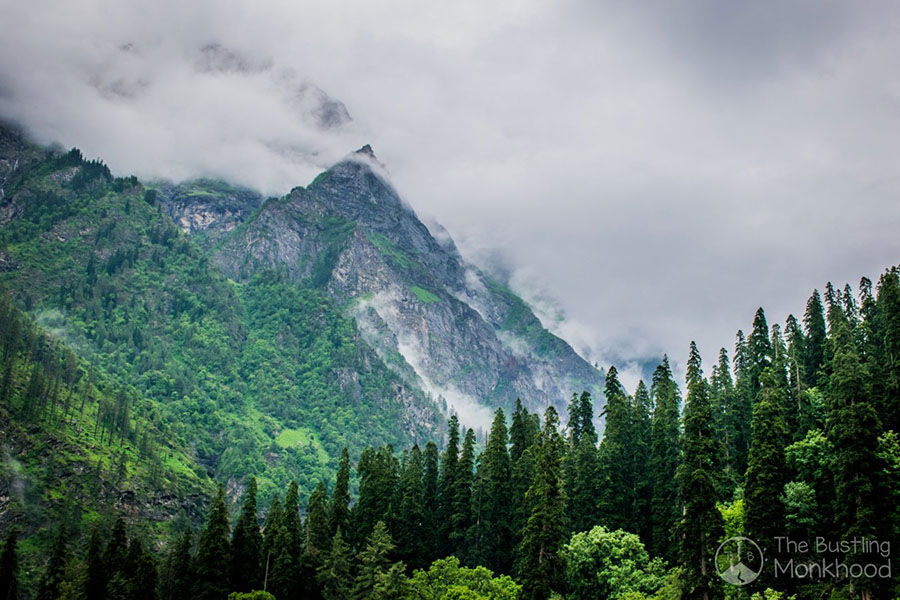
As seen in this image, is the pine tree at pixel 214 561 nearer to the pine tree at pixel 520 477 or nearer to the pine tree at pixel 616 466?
the pine tree at pixel 520 477

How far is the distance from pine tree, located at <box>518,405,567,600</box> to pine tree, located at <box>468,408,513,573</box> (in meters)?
27.3

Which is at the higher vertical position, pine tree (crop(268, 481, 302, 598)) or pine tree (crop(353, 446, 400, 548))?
pine tree (crop(353, 446, 400, 548))

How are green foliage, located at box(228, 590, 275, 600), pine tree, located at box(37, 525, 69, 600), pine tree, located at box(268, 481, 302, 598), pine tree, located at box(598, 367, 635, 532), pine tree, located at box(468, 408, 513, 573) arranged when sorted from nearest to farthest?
green foliage, located at box(228, 590, 275, 600), pine tree, located at box(598, 367, 635, 532), pine tree, located at box(268, 481, 302, 598), pine tree, located at box(37, 525, 69, 600), pine tree, located at box(468, 408, 513, 573)

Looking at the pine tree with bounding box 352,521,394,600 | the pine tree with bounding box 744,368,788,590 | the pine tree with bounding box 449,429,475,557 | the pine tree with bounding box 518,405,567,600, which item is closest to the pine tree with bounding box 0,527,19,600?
the pine tree with bounding box 352,521,394,600

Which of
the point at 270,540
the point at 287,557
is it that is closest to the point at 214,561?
the point at 270,540

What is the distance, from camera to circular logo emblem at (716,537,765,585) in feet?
193

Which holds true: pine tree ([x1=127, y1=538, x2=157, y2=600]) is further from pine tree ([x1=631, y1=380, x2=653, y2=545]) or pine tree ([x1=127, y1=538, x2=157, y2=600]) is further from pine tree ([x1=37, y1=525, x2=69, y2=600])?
pine tree ([x1=631, y1=380, x2=653, y2=545])

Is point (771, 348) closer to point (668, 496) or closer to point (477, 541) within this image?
point (668, 496)

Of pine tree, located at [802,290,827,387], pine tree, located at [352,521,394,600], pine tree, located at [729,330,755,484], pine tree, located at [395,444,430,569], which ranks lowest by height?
pine tree, located at [352,521,394,600]

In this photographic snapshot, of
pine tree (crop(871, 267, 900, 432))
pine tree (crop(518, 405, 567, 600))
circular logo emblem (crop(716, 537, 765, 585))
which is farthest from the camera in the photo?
pine tree (crop(871, 267, 900, 432))

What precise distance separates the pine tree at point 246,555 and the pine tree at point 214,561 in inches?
109

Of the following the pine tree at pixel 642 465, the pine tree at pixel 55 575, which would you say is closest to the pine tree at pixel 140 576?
the pine tree at pixel 55 575

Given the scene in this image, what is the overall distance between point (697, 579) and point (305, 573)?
194 ft

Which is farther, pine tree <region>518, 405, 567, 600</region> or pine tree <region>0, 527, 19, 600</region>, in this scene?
pine tree <region>0, 527, 19, 600</region>
